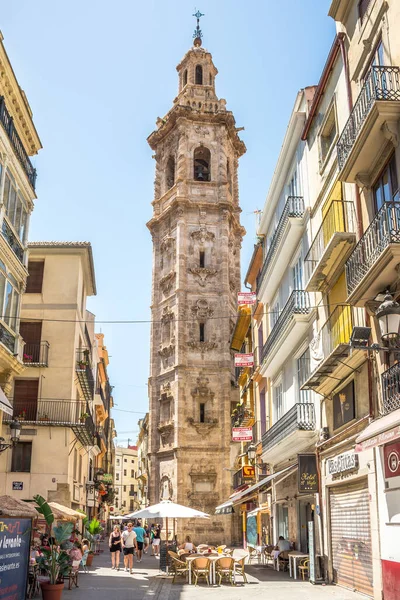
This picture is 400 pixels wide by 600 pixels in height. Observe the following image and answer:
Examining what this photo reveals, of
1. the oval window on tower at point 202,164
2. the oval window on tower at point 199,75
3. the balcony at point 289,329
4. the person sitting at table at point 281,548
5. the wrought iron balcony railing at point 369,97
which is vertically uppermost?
the oval window on tower at point 199,75

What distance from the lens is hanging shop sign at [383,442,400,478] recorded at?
11211mm

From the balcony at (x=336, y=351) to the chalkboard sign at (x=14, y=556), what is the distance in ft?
22.6

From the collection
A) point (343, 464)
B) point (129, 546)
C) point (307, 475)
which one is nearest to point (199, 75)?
point (129, 546)

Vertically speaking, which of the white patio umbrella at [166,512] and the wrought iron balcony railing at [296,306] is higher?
the wrought iron balcony railing at [296,306]

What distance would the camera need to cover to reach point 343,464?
14.7 meters

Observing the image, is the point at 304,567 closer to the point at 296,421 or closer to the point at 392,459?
the point at 296,421

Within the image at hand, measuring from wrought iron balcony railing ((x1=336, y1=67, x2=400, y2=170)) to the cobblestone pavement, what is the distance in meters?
8.90

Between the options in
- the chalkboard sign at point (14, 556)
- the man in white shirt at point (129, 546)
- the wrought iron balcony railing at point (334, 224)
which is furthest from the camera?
the man in white shirt at point (129, 546)

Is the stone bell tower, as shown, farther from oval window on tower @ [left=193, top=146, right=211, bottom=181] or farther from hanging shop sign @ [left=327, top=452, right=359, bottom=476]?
hanging shop sign @ [left=327, top=452, right=359, bottom=476]

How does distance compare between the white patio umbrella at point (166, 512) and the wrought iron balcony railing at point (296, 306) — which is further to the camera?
the white patio umbrella at point (166, 512)

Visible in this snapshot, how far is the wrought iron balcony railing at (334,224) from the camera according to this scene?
14.9 meters

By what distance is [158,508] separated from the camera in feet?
72.3

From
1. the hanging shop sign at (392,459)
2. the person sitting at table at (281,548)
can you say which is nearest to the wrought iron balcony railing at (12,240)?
the hanging shop sign at (392,459)

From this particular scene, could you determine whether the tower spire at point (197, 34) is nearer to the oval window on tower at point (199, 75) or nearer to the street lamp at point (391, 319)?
the oval window on tower at point (199, 75)
